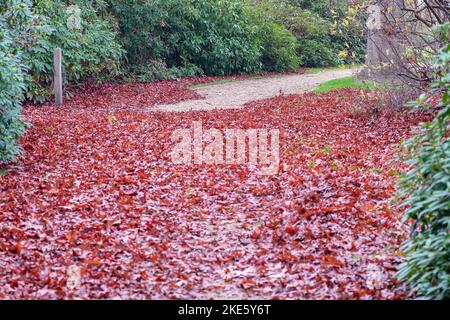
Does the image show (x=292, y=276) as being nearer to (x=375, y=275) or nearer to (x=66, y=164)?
(x=375, y=275)

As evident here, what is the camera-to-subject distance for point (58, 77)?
645 inches

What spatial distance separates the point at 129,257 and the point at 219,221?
1.46m

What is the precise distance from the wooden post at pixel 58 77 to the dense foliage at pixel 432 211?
13023mm

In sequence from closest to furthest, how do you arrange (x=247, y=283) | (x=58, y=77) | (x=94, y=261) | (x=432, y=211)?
1. (x=432, y=211)
2. (x=247, y=283)
3. (x=94, y=261)
4. (x=58, y=77)

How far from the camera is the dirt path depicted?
54.4 ft

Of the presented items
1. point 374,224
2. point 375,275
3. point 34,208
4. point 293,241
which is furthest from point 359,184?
point 34,208

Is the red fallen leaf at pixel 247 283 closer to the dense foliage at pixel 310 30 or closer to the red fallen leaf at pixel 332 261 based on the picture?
the red fallen leaf at pixel 332 261

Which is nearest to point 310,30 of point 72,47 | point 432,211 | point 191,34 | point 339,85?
point 191,34

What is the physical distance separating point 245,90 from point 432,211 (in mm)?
15712

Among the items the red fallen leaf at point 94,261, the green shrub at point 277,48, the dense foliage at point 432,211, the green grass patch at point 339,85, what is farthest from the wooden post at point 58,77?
the dense foliage at point 432,211

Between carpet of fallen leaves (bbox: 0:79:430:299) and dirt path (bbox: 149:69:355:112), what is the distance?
4008mm

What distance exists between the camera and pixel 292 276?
5273 millimetres

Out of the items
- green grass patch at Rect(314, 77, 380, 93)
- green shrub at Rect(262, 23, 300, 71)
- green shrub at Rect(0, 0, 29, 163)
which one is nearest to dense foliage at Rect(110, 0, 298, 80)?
green shrub at Rect(262, 23, 300, 71)

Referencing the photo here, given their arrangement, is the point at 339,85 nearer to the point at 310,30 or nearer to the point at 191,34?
the point at 191,34
